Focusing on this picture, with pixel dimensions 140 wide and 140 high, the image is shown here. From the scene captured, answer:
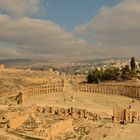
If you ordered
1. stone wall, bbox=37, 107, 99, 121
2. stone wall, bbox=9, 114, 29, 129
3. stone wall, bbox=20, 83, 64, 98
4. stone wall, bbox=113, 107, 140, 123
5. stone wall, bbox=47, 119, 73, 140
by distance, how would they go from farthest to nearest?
stone wall, bbox=20, 83, 64, 98
stone wall, bbox=37, 107, 99, 121
stone wall, bbox=113, 107, 140, 123
stone wall, bbox=9, 114, 29, 129
stone wall, bbox=47, 119, 73, 140

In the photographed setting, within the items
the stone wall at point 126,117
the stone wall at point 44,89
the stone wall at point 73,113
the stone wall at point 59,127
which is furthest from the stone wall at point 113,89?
the stone wall at point 59,127

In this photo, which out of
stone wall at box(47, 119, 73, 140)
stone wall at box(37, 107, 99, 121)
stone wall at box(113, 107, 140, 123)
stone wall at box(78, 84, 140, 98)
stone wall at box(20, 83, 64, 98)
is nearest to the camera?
stone wall at box(47, 119, 73, 140)

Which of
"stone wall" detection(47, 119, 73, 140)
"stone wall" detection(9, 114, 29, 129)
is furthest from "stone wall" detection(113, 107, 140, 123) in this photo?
"stone wall" detection(9, 114, 29, 129)

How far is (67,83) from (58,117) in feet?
127

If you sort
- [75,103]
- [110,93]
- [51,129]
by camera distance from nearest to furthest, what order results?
[51,129], [75,103], [110,93]

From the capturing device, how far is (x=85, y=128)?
37750 mm

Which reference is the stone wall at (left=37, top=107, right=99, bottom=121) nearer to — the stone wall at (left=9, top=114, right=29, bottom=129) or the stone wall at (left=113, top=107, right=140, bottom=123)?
the stone wall at (left=113, top=107, right=140, bottom=123)

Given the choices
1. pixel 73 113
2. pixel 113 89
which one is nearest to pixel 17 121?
pixel 73 113

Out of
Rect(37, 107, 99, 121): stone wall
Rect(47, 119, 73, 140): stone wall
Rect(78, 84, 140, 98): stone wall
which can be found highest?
Rect(78, 84, 140, 98): stone wall

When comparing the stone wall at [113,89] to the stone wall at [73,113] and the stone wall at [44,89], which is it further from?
the stone wall at [73,113]

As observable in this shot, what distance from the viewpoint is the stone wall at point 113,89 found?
234 feet

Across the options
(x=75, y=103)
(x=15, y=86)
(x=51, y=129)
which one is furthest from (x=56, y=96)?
(x=51, y=129)

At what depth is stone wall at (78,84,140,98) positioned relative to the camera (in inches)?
2808

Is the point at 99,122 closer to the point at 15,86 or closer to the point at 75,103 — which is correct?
the point at 75,103
